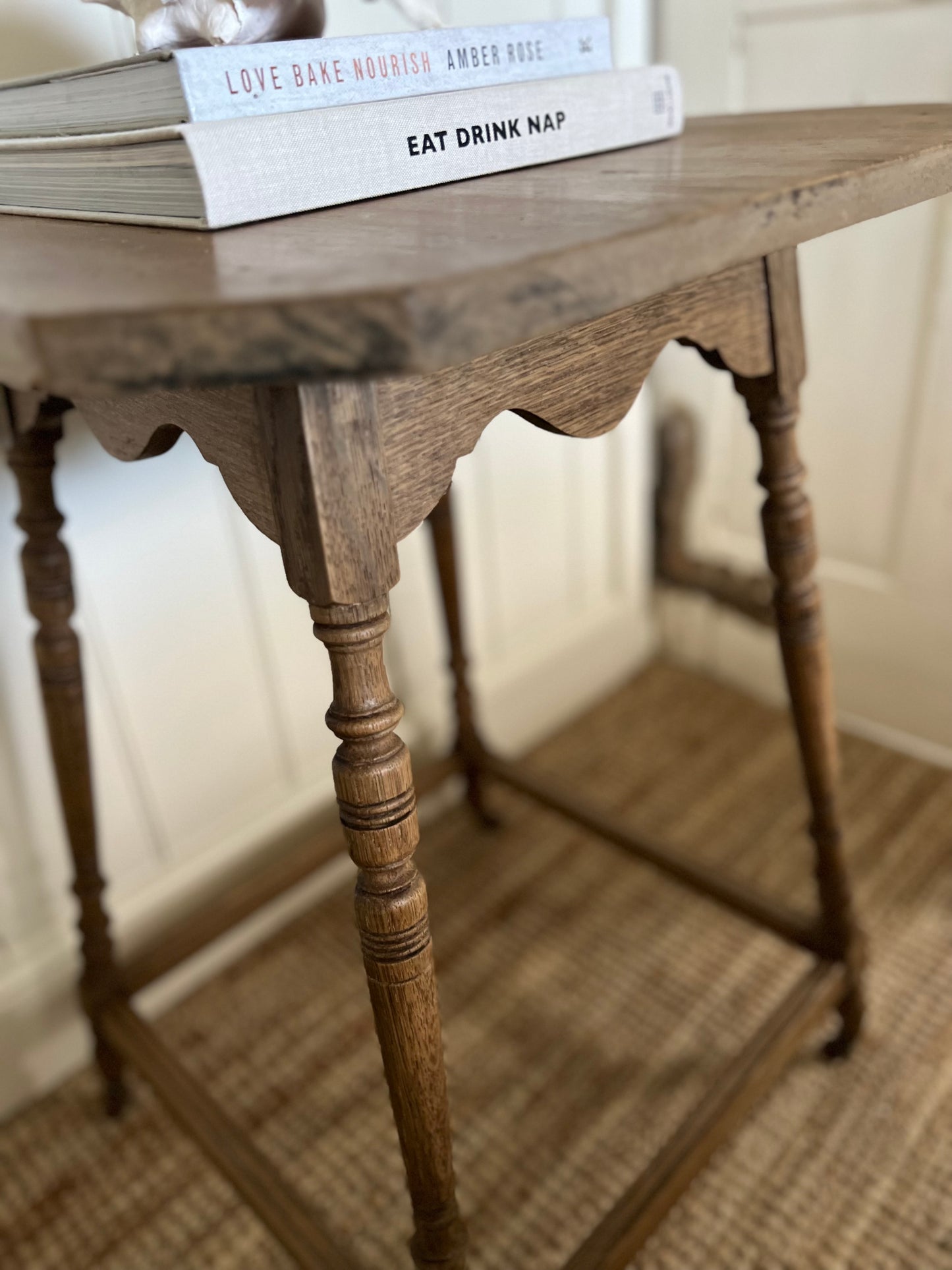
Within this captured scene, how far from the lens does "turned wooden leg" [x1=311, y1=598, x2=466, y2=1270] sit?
407 mm

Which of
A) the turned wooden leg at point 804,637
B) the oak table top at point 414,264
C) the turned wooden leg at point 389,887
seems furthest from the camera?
the turned wooden leg at point 804,637

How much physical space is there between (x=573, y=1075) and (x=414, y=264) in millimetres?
747

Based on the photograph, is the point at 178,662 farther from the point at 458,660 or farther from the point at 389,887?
the point at 389,887

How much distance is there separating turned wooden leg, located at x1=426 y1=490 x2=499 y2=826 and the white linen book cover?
376 mm

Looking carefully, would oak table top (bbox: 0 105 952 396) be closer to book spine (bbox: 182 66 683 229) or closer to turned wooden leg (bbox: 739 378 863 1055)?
book spine (bbox: 182 66 683 229)

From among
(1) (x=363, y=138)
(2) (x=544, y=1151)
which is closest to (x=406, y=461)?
(1) (x=363, y=138)

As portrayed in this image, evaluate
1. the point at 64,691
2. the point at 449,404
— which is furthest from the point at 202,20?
the point at 64,691

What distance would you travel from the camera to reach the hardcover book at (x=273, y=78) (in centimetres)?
42

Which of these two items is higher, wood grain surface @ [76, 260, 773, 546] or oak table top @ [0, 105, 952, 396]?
oak table top @ [0, 105, 952, 396]

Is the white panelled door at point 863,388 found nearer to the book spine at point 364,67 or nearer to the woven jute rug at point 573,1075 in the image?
the woven jute rug at point 573,1075

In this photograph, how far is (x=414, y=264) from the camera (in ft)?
1.04

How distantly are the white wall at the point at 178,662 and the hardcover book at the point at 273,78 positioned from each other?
22cm

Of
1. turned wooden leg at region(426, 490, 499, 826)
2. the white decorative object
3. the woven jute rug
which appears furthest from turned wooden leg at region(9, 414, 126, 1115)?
turned wooden leg at region(426, 490, 499, 826)

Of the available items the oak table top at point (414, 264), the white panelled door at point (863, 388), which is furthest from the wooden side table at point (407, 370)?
the white panelled door at point (863, 388)
